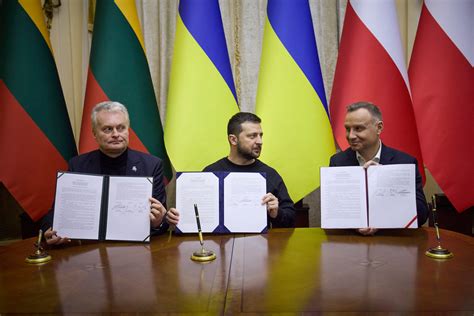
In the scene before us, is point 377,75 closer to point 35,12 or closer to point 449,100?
point 449,100

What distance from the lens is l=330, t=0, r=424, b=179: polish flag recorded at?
8.64 feet

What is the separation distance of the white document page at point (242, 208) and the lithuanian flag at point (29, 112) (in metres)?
1.47

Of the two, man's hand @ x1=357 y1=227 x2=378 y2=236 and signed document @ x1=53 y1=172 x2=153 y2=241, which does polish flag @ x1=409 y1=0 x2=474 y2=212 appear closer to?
man's hand @ x1=357 y1=227 x2=378 y2=236

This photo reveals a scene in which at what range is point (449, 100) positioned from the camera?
2.60m

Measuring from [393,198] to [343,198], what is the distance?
0.22 meters

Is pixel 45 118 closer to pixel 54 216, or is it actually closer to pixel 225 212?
pixel 54 216

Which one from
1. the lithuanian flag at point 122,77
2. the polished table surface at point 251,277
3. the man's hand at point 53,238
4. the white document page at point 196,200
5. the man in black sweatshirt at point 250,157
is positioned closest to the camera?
the polished table surface at point 251,277

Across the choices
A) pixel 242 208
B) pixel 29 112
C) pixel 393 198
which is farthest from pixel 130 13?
pixel 393 198

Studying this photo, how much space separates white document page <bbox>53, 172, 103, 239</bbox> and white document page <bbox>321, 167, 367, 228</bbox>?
1.04 meters

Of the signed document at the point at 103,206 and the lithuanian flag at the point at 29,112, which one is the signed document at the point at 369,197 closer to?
the signed document at the point at 103,206

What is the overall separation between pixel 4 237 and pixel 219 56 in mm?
2366

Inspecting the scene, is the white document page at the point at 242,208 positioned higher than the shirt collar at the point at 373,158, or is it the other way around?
the shirt collar at the point at 373,158

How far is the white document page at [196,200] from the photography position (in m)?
1.90

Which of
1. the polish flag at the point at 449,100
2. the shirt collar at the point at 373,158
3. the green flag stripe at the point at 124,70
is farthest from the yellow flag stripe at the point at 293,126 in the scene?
the green flag stripe at the point at 124,70
